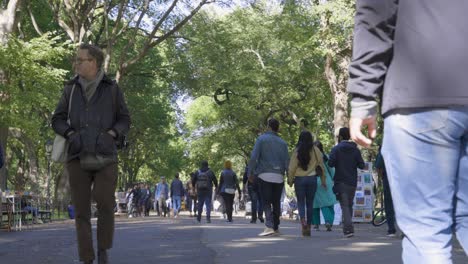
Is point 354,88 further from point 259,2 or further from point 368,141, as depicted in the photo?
point 259,2

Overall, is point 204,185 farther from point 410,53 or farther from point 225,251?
point 410,53

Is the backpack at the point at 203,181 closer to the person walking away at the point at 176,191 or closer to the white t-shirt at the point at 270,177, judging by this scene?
the person walking away at the point at 176,191

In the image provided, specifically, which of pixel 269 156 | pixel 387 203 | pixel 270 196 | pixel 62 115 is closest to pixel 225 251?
pixel 270 196

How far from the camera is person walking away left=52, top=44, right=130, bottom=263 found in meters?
7.34

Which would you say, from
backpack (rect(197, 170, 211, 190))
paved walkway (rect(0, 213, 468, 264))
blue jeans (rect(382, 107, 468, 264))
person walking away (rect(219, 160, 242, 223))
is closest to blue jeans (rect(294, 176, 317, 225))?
paved walkway (rect(0, 213, 468, 264))

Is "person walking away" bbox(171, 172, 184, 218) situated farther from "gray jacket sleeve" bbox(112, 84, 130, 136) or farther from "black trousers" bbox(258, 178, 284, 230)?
"gray jacket sleeve" bbox(112, 84, 130, 136)

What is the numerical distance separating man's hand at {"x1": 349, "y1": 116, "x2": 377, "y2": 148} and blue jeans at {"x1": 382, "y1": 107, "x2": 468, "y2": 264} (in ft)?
0.64

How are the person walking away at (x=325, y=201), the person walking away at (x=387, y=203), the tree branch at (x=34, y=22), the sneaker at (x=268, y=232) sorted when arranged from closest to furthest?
1. the sneaker at (x=268, y=232)
2. the person walking away at (x=387, y=203)
3. the person walking away at (x=325, y=201)
4. the tree branch at (x=34, y=22)

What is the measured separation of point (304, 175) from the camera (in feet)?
47.6

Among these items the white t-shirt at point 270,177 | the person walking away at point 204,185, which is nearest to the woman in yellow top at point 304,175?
the white t-shirt at point 270,177

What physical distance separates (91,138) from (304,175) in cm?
753

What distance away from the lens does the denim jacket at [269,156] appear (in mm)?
13959

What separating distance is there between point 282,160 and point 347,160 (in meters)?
1.11

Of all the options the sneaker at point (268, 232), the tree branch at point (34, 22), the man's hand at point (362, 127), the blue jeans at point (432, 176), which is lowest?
the sneaker at point (268, 232)
